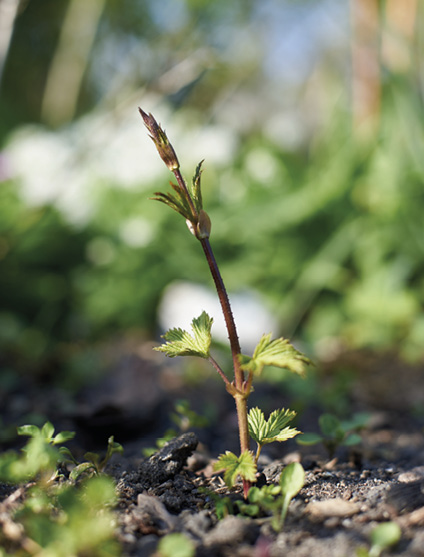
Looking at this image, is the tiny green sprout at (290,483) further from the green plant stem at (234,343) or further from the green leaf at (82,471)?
the green leaf at (82,471)

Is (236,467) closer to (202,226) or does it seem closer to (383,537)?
(383,537)

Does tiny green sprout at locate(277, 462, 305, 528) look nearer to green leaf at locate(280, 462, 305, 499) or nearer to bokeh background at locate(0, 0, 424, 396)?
green leaf at locate(280, 462, 305, 499)

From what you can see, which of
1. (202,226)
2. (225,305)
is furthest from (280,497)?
(202,226)

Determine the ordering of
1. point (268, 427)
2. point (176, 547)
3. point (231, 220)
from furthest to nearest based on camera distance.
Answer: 1. point (231, 220)
2. point (268, 427)
3. point (176, 547)

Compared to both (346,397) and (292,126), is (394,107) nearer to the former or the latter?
(292,126)

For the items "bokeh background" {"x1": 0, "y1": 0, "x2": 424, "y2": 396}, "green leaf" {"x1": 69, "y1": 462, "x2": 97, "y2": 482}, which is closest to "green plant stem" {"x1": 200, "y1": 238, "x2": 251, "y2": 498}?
"green leaf" {"x1": 69, "y1": 462, "x2": 97, "y2": 482}

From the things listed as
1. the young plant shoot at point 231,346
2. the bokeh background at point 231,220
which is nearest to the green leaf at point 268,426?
the young plant shoot at point 231,346
